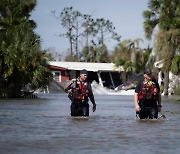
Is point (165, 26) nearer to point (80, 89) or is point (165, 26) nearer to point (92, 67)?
point (92, 67)

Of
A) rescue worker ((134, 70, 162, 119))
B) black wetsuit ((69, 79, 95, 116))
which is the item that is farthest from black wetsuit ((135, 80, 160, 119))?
black wetsuit ((69, 79, 95, 116))

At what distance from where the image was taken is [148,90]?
14.8 m

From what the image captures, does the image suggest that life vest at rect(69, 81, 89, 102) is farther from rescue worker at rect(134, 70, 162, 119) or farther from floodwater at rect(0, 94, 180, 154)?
rescue worker at rect(134, 70, 162, 119)

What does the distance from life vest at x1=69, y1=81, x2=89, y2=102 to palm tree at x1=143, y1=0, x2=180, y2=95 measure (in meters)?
33.7

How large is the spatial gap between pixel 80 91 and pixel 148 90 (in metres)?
1.57

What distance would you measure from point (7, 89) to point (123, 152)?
32.1m

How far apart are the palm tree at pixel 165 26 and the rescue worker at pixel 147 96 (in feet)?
110

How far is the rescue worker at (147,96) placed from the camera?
48.6 feet

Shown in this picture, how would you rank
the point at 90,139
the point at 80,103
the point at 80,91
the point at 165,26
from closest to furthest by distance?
the point at 90,139
the point at 80,91
the point at 80,103
the point at 165,26

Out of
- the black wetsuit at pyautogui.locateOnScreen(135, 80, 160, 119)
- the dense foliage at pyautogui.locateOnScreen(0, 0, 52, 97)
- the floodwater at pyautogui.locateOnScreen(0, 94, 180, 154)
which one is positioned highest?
the dense foliage at pyautogui.locateOnScreen(0, 0, 52, 97)

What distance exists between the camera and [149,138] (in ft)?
36.2

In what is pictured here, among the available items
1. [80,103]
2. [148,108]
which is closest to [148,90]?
[148,108]

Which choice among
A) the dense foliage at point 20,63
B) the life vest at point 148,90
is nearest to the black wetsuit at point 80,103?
the life vest at point 148,90

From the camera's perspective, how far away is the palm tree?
4931 centimetres
